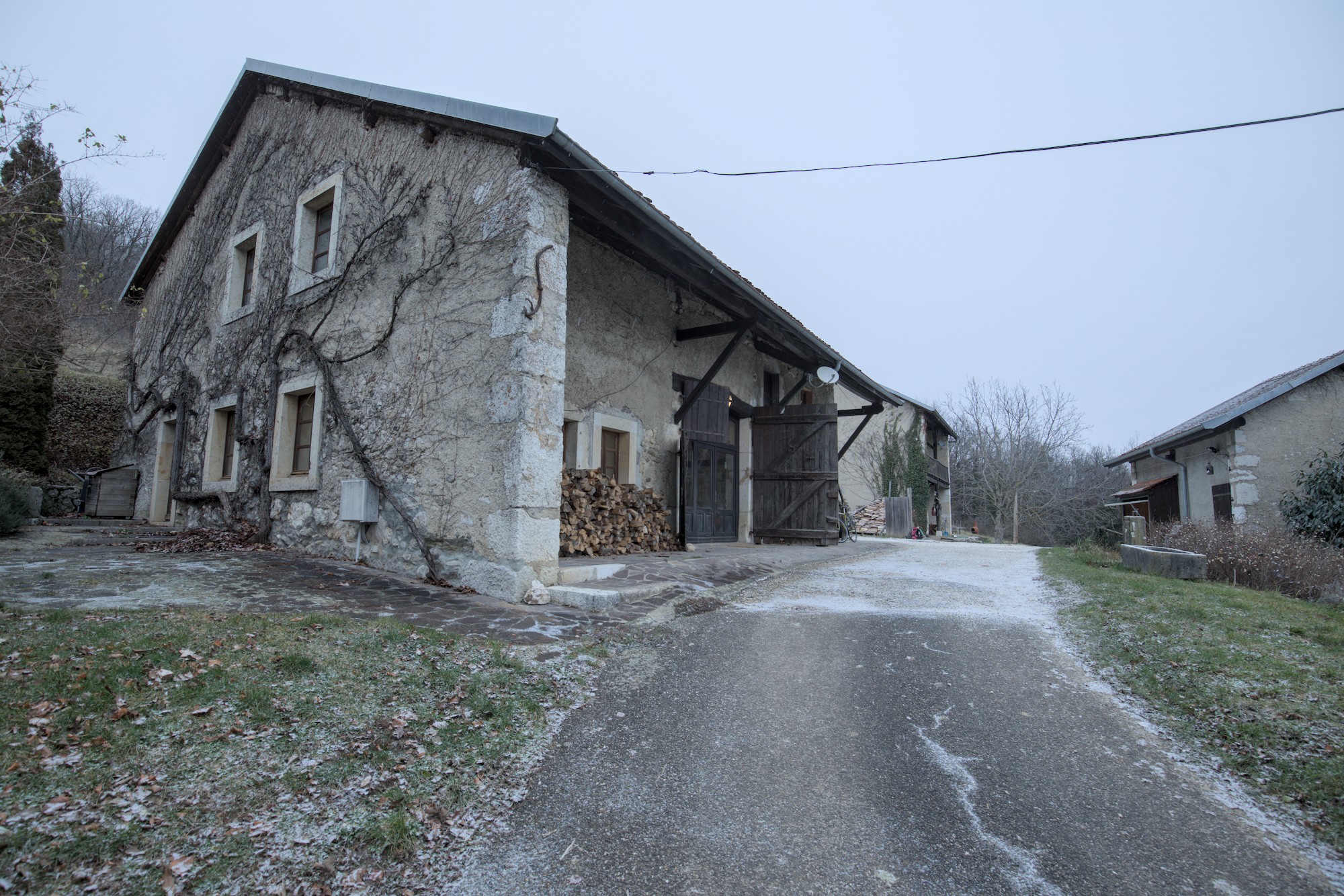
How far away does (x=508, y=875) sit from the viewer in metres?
1.96

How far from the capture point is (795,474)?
35.9ft

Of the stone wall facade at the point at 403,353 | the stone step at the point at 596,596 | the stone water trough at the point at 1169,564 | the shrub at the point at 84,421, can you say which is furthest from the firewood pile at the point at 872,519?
the shrub at the point at 84,421

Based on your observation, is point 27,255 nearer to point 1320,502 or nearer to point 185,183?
point 185,183

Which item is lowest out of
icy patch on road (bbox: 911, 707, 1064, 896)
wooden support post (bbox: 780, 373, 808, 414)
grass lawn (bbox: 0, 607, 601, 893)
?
icy patch on road (bbox: 911, 707, 1064, 896)

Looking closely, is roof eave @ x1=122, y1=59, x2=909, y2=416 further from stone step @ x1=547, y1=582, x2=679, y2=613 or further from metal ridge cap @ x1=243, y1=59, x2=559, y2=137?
stone step @ x1=547, y1=582, x2=679, y2=613

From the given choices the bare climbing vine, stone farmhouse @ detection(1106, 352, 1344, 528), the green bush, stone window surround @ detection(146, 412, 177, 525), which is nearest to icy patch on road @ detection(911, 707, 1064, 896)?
the bare climbing vine

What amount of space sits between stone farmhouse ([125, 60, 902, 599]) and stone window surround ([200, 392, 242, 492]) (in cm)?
4

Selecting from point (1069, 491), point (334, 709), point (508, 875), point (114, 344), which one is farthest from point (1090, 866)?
point (1069, 491)

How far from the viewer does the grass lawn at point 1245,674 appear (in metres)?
2.57

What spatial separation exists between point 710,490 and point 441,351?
17.9 feet

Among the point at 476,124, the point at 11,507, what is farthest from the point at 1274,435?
the point at 11,507

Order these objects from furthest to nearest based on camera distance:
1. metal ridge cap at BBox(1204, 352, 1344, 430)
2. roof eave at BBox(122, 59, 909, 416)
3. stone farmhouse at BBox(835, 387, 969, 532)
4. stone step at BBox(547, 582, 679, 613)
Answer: stone farmhouse at BBox(835, 387, 969, 532)
metal ridge cap at BBox(1204, 352, 1344, 430)
roof eave at BBox(122, 59, 909, 416)
stone step at BBox(547, 582, 679, 613)

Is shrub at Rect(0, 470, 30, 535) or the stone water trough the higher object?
shrub at Rect(0, 470, 30, 535)

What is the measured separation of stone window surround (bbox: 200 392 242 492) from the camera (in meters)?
8.95
